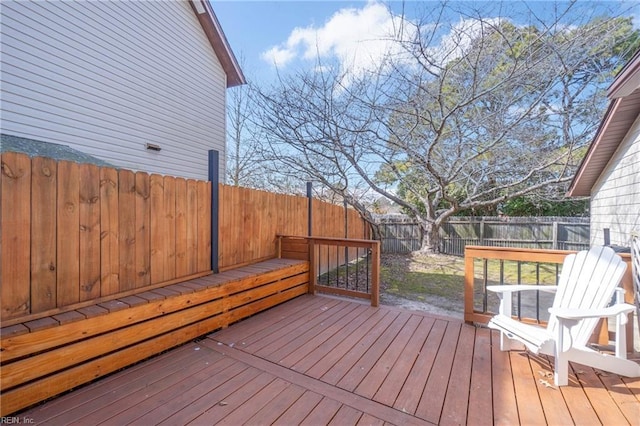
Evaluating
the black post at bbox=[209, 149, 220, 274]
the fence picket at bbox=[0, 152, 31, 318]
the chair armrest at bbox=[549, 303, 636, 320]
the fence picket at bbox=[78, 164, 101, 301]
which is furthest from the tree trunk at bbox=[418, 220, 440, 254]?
the fence picket at bbox=[0, 152, 31, 318]

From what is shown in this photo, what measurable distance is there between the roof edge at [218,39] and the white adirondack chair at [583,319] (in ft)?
26.1

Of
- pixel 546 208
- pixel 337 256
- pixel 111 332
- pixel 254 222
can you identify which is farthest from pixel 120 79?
pixel 546 208

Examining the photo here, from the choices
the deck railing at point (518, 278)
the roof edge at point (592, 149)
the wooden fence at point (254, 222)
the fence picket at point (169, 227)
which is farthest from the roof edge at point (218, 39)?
the roof edge at point (592, 149)

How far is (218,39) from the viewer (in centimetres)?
693

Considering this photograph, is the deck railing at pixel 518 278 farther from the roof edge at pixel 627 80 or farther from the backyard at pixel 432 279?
the roof edge at pixel 627 80

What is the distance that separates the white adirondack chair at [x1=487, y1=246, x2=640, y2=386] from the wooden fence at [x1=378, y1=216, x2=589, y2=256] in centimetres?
813

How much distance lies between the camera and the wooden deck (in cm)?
176

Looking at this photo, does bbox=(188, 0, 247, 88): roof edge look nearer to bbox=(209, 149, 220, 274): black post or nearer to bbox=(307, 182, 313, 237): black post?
bbox=(307, 182, 313, 237): black post

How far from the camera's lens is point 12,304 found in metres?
1.90

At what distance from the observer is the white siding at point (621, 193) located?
4.30 metres

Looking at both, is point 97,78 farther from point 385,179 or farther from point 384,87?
point 385,179

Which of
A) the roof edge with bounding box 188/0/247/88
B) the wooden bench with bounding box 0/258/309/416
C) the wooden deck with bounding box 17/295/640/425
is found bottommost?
the wooden deck with bounding box 17/295/640/425

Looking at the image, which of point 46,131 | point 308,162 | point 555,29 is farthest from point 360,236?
point 46,131

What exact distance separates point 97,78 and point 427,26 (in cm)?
585
